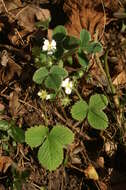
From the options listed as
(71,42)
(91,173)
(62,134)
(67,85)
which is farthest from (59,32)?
(91,173)

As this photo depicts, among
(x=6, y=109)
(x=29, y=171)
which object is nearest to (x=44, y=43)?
(x=6, y=109)

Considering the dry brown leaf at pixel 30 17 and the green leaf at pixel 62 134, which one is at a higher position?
the dry brown leaf at pixel 30 17

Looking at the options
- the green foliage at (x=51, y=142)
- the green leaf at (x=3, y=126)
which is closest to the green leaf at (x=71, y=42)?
the green foliage at (x=51, y=142)

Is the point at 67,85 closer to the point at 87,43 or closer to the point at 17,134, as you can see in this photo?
the point at 87,43

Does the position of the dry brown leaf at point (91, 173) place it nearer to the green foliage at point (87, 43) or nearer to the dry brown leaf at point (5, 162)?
the dry brown leaf at point (5, 162)

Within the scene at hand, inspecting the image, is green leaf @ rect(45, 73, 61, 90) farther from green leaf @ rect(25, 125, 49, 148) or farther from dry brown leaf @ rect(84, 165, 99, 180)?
dry brown leaf @ rect(84, 165, 99, 180)

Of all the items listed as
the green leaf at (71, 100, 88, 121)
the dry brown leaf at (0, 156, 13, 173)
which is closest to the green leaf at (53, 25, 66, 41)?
the green leaf at (71, 100, 88, 121)
